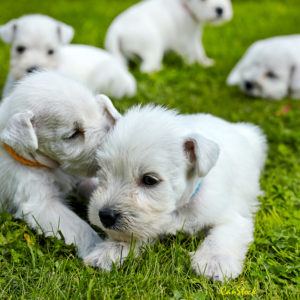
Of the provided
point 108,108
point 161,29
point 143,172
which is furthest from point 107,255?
point 161,29

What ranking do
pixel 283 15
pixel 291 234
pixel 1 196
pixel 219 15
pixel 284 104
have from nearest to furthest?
pixel 291 234
pixel 1 196
pixel 284 104
pixel 219 15
pixel 283 15

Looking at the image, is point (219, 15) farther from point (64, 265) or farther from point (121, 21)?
point (64, 265)

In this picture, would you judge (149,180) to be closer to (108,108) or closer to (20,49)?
(108,108)

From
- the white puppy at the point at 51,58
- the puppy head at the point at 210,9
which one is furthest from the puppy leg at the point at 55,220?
the puppy head at the point at 210,9

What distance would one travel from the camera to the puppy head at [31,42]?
6.65 m

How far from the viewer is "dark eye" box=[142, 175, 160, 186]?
304cm

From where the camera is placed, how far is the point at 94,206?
3.07 metres

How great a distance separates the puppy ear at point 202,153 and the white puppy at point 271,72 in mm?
5134

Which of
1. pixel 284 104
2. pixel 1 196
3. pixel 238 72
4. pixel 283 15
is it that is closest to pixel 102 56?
pixel 238 72

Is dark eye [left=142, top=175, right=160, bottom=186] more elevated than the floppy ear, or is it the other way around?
dark eye [left=142, top=175, right=160, bottom=186]

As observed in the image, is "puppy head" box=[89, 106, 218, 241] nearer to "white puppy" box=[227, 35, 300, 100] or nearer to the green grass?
the green grass

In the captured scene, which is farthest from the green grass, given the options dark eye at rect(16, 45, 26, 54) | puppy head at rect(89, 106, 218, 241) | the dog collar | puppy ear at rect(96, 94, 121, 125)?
the dog collar

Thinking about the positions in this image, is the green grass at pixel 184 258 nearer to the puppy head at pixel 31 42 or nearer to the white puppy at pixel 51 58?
the white puppy at pixel 51 58

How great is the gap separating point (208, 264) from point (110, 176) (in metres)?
0.98
